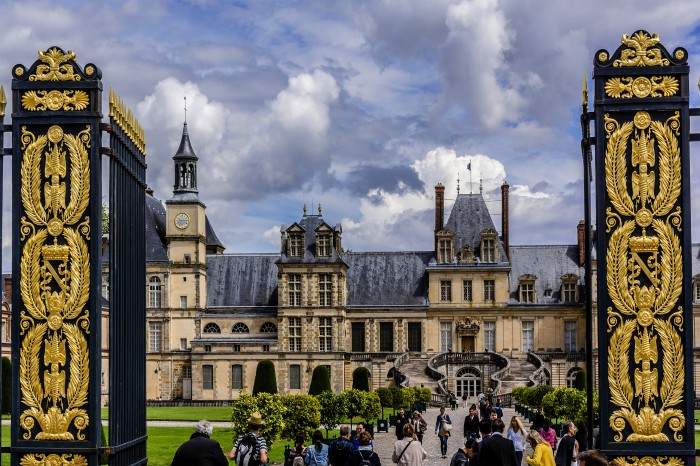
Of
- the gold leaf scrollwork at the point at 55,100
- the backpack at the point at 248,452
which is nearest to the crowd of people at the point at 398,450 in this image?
the backpack at the point at 248,452

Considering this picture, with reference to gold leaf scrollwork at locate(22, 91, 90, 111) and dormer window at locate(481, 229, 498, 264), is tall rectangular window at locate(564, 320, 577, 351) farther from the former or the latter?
gold leaf scrollwork at locate(22, 91, 90, 111)

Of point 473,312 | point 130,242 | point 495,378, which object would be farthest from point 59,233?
point 473,312

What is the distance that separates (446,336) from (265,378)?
1160cm

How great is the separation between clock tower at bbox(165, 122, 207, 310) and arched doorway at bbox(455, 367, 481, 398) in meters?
14.1

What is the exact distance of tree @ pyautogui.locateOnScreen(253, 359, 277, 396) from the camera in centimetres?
4934

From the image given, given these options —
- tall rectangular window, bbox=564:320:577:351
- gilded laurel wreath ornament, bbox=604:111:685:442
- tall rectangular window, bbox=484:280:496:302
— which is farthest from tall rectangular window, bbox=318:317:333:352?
gilded laurel wreath ornament, bbox=604:111:685:442

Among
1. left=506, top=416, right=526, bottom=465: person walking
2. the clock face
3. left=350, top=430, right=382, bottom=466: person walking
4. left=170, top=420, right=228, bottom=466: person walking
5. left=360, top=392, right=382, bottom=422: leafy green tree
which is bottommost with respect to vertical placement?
left=360, top=392, right=382, bottom=422: leafy green tree

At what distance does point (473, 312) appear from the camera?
56594 mm

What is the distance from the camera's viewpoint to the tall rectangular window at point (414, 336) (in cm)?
5688

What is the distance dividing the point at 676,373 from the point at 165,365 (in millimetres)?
47597

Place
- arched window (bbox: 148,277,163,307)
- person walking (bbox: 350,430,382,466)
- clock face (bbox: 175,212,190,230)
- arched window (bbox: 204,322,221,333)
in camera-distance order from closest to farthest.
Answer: person walking (bbox: 350,430,382,466), clock face (bbox: 175,212,190,230), arched window (bbox: 148,277,163,307), arched window (bbox: 204,322,221,333)

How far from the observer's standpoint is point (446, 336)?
56.9 metres

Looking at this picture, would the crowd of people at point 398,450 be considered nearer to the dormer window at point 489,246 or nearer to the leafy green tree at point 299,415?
the leafy green tree at point 299,415

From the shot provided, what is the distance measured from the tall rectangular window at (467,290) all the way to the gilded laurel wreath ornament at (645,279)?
47.7 meters
